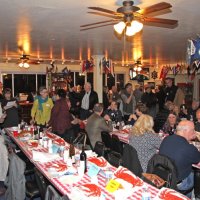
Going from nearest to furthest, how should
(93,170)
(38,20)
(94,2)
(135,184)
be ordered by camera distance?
(135,184) → (93,170) → (94,2) → (38,20)

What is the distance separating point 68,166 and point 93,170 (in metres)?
0.44

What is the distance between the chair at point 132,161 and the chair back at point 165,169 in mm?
206

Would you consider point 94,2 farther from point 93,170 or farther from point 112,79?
point 112,79

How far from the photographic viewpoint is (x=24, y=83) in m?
Answer: 13.4

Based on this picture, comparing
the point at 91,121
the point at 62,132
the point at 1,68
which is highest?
the point at 1,68

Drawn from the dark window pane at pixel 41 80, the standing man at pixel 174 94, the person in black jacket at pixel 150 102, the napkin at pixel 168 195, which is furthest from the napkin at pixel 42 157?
the dark window pane at pixel 41 80

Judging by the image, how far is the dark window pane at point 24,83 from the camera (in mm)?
13279

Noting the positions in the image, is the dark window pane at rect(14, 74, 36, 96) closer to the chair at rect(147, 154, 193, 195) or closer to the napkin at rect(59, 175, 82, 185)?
the napkin at rect(59, 175, 82, 185)

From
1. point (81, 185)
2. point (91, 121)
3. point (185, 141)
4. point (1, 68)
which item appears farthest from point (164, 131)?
point (1, 68)

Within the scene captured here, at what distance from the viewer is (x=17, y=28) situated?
5.03m

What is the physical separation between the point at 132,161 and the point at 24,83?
1105 centimetres

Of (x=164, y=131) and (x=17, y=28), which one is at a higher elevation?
(x=17, y=28)

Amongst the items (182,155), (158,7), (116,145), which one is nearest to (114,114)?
(116,145)

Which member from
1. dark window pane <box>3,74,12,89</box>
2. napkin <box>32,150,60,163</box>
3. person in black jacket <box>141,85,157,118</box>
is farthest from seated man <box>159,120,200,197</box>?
dark window pane <box>3,74,12,89</box>
